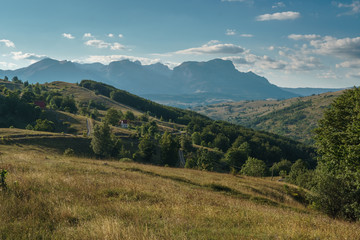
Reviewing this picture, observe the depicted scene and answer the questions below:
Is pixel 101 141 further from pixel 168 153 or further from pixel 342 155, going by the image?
pixel 342 155

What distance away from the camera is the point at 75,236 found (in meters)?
6.39

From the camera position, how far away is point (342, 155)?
24.9m

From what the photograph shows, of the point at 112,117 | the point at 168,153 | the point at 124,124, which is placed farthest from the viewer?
the point at 124,124

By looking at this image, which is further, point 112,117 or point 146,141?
point 112,117

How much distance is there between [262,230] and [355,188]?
19.6 meters

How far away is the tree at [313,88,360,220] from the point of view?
2028 cm

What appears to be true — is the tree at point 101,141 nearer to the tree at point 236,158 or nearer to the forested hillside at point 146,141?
the forested hillside at point 146,141

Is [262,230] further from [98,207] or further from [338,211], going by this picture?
[338,211]

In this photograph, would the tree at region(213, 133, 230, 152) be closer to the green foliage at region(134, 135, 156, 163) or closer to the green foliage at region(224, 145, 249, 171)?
the green foliage at region(224, 145, 249, 171)

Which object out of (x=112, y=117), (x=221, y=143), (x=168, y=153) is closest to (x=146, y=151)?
(x=168, y=153)

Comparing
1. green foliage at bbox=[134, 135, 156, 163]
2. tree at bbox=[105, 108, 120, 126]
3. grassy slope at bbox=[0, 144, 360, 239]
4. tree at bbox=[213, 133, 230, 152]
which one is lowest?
tree at bbox=[213, 133, 230, 152]

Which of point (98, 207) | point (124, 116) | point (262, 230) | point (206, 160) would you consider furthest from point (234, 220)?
point (124, 116)

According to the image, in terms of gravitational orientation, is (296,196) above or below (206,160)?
above

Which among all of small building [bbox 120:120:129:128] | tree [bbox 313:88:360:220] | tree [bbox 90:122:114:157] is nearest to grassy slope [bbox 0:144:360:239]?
tree [bbox 313:88:360:220]
